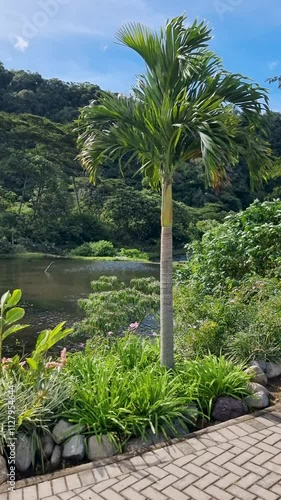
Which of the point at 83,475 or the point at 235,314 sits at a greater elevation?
the point at 235,314

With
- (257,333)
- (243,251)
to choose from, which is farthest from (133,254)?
(257,333)

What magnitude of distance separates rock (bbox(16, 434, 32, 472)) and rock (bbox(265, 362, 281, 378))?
2212 mm

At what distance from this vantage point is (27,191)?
94.4 ft

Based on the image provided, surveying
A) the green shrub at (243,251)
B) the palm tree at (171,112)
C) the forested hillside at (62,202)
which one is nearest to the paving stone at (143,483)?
the palm tree at (171,112)

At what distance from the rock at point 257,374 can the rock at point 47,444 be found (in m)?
1.74

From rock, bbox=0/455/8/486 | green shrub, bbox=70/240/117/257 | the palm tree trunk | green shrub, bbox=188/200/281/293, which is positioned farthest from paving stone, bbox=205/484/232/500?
green shrub, bbox=70/240/117/257

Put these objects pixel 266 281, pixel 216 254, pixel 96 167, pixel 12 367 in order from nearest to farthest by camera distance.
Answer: pixel 12 367 → pixel 96 167 → pixel 266 281 → pixel 216 254

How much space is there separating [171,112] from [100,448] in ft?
7.78

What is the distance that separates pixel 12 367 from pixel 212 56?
2892 millimetres

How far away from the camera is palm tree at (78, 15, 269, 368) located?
310 centimetres

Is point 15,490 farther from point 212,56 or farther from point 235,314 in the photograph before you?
point 212,56

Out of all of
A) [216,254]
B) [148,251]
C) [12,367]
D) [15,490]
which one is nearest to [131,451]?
[15,490]

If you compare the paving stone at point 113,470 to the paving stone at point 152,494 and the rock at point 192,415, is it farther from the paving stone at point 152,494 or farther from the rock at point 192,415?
the rock at point 192,415

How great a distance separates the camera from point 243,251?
5.92 metres
